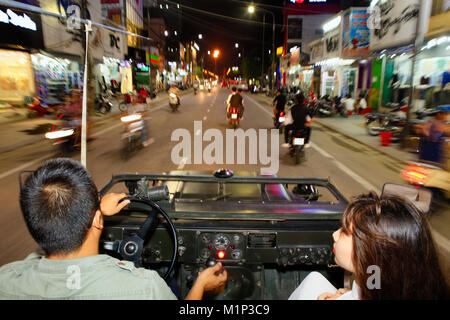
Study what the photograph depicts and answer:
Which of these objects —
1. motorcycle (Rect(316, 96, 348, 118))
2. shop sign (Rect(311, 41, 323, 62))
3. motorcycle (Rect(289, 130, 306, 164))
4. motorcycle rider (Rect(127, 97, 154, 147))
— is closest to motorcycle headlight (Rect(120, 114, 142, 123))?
motorcycle rider (Rect(127, 97, 154, 147))

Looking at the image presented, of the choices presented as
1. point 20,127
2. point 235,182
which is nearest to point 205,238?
point 235,182

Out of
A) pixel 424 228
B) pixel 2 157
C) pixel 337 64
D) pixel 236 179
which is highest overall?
pixel 337 64

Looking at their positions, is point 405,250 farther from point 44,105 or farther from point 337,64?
point 337,64

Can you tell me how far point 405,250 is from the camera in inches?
54.6

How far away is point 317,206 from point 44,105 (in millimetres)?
18747

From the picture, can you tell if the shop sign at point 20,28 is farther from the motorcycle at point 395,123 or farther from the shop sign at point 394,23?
the shop sign at point 394,23

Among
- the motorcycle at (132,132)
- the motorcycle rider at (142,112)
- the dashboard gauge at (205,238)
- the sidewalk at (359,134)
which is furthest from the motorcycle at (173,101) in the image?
the dashboard gauge at (205,238)

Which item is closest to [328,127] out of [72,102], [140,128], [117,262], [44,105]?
[140,128]

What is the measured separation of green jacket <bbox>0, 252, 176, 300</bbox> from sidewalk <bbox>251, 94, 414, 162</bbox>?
1004 centimetres

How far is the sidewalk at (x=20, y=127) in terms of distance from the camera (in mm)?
11500

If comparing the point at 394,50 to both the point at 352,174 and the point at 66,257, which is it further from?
the point at 66,257

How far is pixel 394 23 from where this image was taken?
15.5 meters

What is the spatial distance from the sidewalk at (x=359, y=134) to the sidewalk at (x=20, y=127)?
1092 centimetres

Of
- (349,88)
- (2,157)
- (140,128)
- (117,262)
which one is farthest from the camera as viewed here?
(349,88)
